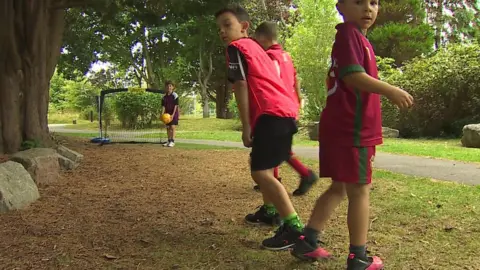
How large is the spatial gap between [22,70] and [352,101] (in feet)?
20.8

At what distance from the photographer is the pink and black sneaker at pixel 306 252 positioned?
291 centimetres

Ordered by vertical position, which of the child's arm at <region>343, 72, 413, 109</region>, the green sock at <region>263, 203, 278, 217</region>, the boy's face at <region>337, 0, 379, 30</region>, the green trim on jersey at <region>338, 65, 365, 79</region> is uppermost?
the boy's face at <region>337, 0, 379, 30</region>

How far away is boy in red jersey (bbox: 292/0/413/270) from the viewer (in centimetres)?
260

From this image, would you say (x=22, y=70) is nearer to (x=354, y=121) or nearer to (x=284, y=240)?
(x=284, y=240)

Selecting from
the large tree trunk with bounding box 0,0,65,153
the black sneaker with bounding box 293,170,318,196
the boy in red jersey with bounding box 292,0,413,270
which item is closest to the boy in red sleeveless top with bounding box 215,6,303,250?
the boy in red jersey with bounding box 292,0,413,270

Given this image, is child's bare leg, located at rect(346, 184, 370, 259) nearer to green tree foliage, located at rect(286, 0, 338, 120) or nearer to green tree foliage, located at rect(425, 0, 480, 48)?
green tree foliage, located at rect(286, 0, 338, 120)

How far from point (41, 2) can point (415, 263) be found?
22.6 feet

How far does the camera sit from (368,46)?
270 centimetres

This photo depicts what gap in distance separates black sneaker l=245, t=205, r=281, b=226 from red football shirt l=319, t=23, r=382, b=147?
50.8 inches

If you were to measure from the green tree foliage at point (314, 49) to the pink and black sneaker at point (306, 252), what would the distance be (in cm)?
1637

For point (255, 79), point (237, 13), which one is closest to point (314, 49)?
point (237, 13)

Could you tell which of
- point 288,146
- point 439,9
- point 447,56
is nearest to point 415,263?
point 288,146

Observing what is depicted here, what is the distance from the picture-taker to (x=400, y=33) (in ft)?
69.7

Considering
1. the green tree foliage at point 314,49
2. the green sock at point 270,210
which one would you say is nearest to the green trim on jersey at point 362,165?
the green sock at point 270,210
